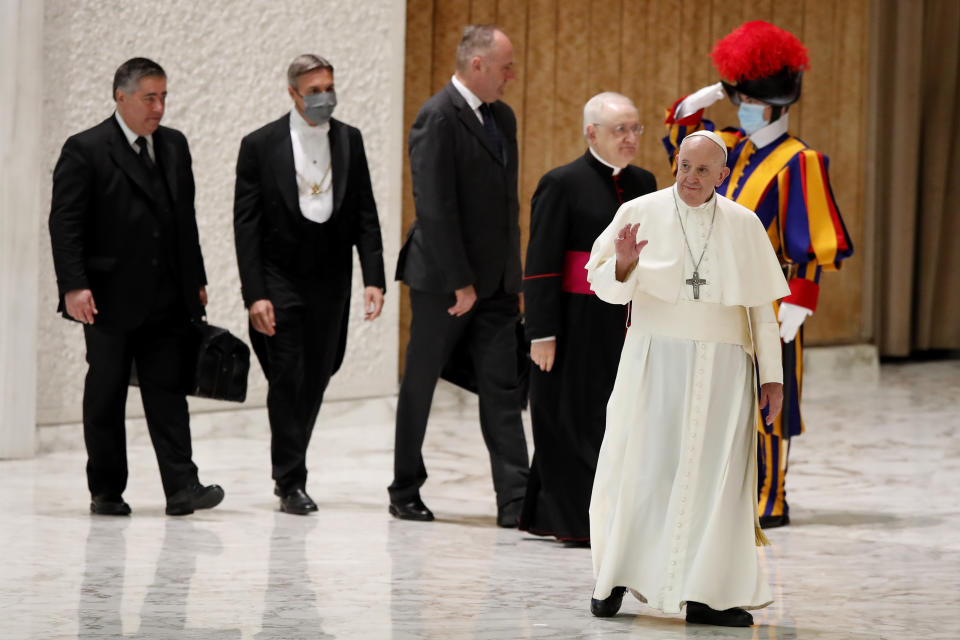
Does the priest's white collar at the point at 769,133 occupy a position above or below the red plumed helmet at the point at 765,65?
below

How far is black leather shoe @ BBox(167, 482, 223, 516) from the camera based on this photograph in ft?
19.1

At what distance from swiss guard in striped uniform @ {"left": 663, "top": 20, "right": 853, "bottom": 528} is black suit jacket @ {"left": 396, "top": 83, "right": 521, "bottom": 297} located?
87 cm

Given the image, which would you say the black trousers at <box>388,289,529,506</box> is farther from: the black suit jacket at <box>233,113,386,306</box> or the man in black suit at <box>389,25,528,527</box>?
the black suit jacket at <box>233,113,386,306</box>

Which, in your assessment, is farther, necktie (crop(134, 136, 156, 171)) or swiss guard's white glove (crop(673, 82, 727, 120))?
swiss guard's white glove (crop(673, 82, 727, 120))

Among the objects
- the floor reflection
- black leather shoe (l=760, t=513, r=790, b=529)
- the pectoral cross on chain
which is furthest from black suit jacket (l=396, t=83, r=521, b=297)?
the pectoral cross on chain

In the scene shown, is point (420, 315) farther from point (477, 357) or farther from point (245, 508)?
point (245, 508)

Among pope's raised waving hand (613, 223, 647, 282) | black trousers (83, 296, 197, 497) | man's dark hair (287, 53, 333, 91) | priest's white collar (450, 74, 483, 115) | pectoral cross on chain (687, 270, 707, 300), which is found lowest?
black trousers (83, 296, 197, 497)

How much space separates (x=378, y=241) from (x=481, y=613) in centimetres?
206

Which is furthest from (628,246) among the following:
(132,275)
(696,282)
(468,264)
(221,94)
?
(221,94)

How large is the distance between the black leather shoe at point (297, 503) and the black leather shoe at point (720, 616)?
2.06 metres

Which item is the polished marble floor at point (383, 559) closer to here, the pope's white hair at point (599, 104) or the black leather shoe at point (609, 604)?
the black leather shoe at point (609, 604)

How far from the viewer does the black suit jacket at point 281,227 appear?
589 centimetres

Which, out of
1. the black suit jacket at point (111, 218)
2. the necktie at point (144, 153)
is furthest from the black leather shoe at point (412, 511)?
the necktie at point (144, 153)

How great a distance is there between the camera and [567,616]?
4.38m
